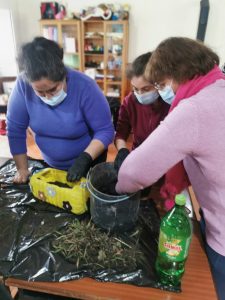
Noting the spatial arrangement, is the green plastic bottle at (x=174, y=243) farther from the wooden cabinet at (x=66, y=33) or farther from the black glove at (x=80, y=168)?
the wooden cabinet at (x=66, y=33)

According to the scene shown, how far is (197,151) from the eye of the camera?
0.63 m

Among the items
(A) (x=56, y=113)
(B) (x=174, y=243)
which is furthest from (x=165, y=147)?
(A) (x=56, y=113)

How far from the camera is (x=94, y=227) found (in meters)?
0.88

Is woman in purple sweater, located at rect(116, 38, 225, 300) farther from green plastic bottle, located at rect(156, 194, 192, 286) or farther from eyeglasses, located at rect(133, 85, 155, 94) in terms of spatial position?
eyeglasses, located at rect(133, 85, 155, 94)

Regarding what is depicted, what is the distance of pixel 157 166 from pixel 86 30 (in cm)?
341

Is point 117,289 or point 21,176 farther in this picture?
point 21,176

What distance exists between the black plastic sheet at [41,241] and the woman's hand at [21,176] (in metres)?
0.03

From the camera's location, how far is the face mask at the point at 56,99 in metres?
1.05

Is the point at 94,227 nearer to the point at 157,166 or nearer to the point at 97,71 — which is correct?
the point at 157,166

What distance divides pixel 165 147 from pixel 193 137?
0.07m

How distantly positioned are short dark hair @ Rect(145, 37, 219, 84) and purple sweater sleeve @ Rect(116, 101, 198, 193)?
0.43ft

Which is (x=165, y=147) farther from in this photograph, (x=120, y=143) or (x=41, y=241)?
(x=120, y=143)

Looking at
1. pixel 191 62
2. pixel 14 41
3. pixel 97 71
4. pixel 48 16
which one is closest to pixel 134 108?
pixel 191 62

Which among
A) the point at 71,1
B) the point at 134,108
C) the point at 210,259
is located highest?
the point at 71,1
